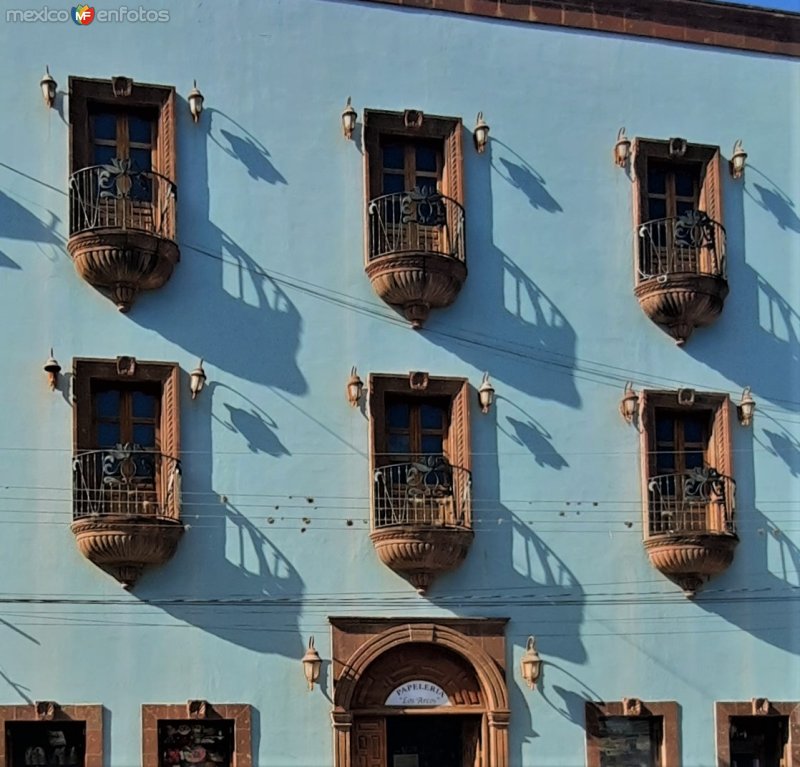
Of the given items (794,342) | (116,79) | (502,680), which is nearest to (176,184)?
(116,79)

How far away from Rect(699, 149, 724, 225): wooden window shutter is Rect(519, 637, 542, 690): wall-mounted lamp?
5.74 meters

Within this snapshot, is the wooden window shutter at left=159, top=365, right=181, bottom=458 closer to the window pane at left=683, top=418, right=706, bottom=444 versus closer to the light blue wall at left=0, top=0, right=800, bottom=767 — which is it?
the light blue wall at left=0, top=0, right=800, bottom=767

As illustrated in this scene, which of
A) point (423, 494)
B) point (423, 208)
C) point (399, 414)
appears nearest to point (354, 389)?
point (399, 414)

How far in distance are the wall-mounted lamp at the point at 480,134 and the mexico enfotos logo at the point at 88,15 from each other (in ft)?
12.5

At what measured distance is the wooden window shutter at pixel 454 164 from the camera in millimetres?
18547

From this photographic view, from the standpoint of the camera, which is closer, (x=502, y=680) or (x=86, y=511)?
(x=86, y=511)

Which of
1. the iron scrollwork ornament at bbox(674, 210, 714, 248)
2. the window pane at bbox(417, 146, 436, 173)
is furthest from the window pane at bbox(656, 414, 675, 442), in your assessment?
the window pane at bbox(417, 146, 436, 173)

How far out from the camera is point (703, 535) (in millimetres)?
18281

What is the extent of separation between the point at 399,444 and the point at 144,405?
9.64 ft

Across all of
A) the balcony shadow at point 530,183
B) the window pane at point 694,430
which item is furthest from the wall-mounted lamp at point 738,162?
the window pane at point 694,430

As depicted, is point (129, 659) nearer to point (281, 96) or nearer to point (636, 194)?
point (281, 96)

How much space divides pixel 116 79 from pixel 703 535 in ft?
27.7

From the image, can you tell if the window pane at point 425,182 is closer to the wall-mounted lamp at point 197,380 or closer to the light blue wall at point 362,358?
the light blue wall at point 362,358

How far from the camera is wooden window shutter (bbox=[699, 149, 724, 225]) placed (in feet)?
64.1
